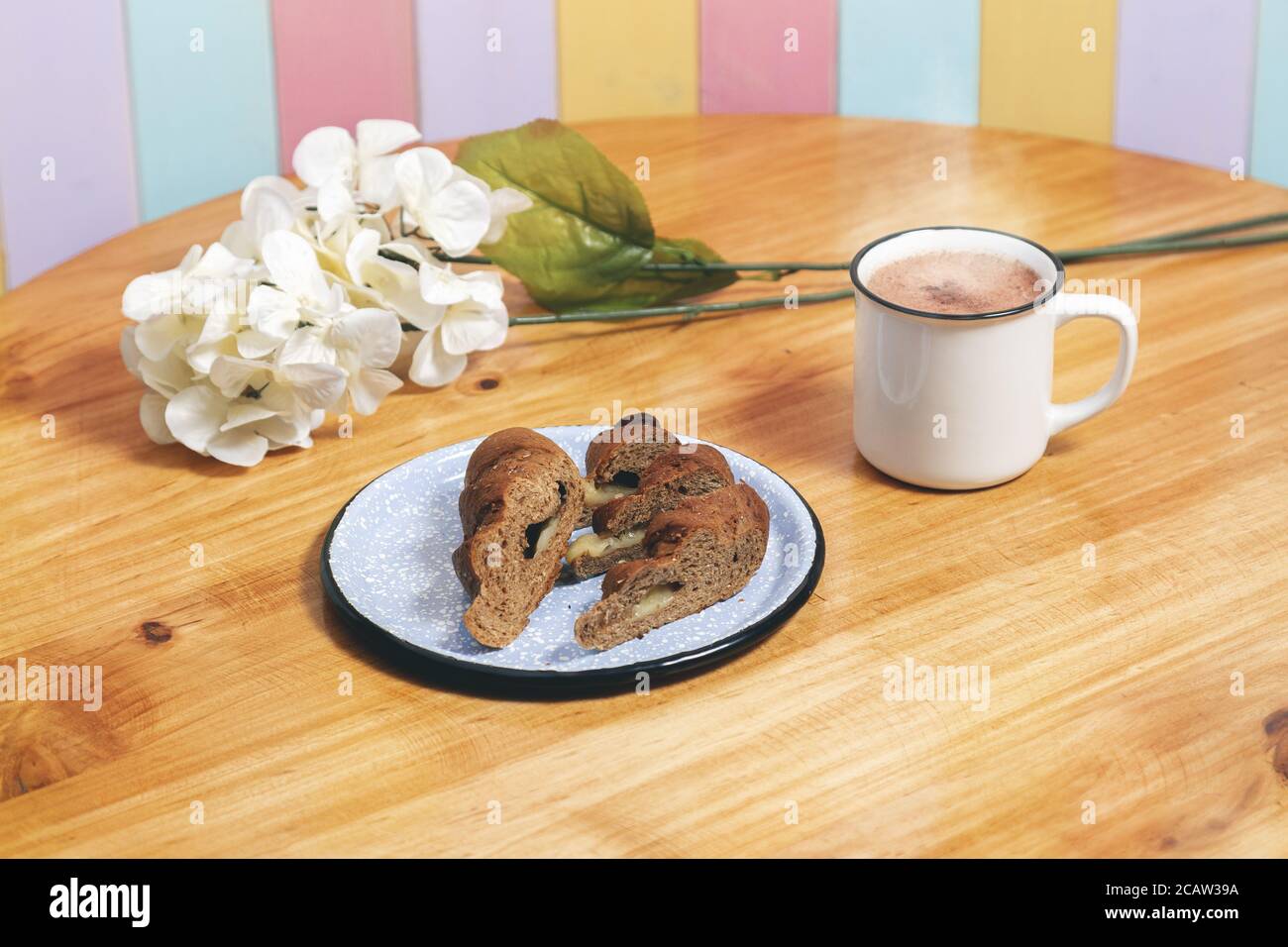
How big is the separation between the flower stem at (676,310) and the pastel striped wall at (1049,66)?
3.24ft

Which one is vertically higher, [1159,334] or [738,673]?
[1159,334]

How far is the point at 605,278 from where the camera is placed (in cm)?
132

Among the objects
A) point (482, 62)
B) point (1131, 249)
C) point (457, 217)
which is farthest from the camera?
point (482, 62)

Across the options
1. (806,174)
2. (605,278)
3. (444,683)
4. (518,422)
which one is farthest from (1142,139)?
(444,683)

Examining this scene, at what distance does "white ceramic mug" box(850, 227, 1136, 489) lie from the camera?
3.37 feet

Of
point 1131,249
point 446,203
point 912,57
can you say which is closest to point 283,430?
point 446,203

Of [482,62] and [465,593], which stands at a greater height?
[482,62]

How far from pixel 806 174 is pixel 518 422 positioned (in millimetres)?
574

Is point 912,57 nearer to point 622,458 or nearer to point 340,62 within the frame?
point 340,62

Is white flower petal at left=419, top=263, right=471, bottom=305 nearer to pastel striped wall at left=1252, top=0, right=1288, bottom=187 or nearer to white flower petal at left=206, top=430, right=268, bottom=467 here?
white flower petal at left=206, top=430, right=268, bottom=467

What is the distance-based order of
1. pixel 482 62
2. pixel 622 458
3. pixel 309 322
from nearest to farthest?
pixel 622 458, pixel 309 322, pixel 482 62

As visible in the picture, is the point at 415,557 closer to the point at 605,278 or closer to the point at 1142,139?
the point at 605,278

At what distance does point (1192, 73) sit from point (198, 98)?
141cm

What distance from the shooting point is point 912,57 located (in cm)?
219
